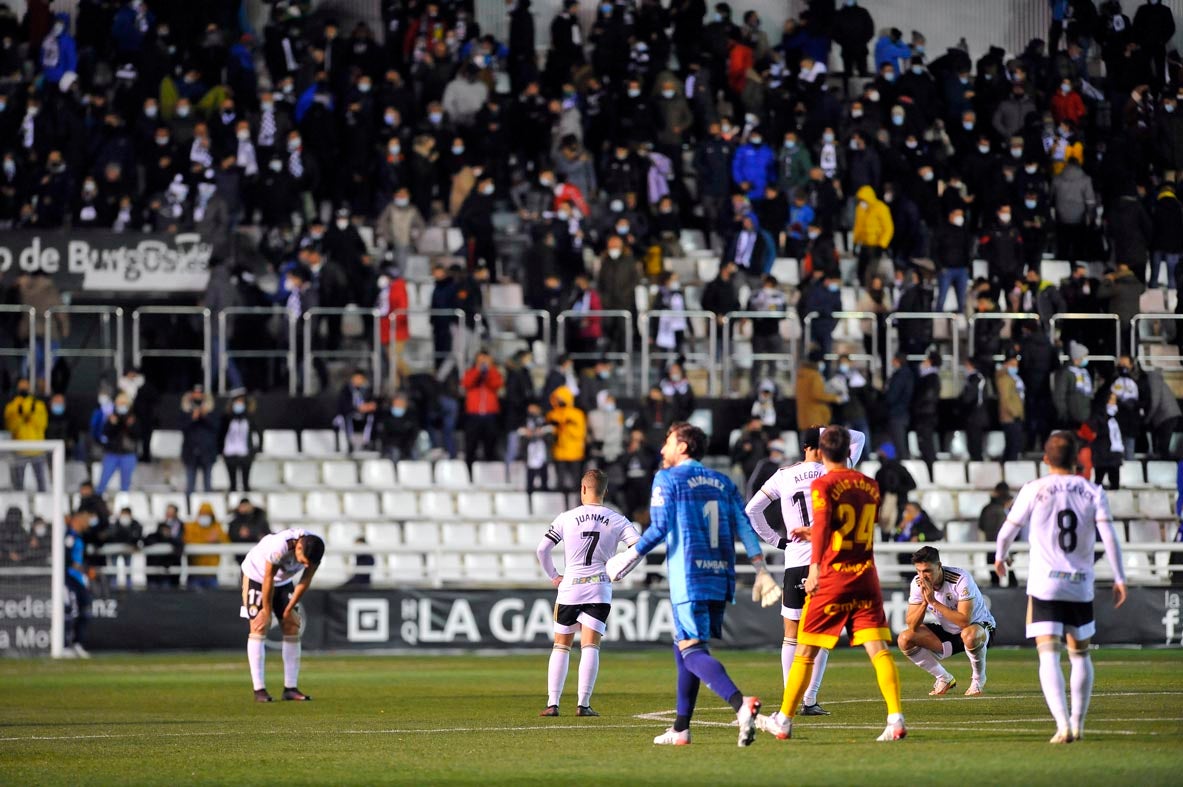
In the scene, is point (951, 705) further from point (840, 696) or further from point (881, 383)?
point (881, 383)

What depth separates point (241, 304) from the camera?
105ft

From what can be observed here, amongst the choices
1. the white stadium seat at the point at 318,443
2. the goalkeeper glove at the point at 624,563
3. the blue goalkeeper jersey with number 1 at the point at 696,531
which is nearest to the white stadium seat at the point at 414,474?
the white stadium seat at the point at 318,443

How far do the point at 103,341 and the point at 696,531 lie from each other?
912 inches

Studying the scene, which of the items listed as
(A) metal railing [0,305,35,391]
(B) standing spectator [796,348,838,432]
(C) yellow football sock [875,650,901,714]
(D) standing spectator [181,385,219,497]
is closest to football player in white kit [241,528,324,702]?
(C) yellow football sock [875,650,901,714]

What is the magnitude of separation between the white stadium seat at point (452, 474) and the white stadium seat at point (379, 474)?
0.79 m

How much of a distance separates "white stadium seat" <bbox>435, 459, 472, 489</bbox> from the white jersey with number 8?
20.1 m

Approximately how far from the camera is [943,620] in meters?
16.3

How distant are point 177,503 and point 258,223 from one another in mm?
6445

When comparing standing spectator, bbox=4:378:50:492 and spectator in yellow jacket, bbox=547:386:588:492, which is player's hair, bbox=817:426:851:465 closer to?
spectator in yellow jacket, bbox=547:386:588:492

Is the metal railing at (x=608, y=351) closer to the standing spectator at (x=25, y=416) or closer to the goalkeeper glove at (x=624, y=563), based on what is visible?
the standing spectator at (x=25, y=416)

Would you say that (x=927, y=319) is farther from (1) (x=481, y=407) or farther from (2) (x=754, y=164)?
(1) (x=481, y=407)

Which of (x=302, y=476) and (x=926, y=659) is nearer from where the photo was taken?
(x=926, y=659)

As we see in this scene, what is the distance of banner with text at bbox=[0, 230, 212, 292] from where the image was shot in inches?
1277

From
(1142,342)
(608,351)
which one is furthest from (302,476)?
(1142,342)
